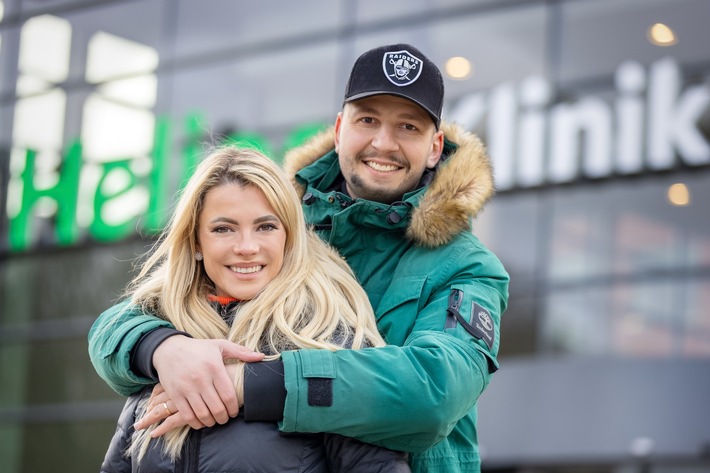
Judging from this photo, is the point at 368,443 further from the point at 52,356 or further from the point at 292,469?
the point at 52,356

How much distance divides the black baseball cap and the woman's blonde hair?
1.45 feet

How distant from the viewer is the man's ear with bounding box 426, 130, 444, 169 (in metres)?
3.49

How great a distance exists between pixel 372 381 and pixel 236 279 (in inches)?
20.5

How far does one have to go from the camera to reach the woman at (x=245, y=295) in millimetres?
2730

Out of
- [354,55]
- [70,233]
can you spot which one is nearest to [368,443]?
[354,55]

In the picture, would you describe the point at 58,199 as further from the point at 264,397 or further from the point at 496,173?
the point at 264,397

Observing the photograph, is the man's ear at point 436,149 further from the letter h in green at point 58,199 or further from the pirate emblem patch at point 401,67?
the letter h in green at point 58,199

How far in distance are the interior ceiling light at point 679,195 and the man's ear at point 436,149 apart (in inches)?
315

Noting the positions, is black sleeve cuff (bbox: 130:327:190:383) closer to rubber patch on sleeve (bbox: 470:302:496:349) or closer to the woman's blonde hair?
the woman's blonde hair

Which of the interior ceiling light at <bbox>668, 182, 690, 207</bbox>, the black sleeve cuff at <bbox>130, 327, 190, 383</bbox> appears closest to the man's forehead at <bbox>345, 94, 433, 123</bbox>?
the black sleeve cuff at <bbox>130, 327, 190, 383</bbox>

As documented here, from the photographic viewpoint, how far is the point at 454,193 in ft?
10.8

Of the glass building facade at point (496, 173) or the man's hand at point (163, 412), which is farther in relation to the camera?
the glass building facade at point (496, 173)

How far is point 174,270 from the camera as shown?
3045 mm

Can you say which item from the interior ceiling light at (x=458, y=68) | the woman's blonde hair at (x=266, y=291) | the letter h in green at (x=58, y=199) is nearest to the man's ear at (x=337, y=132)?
the woman's blonde hair at (x=266, y=291)
